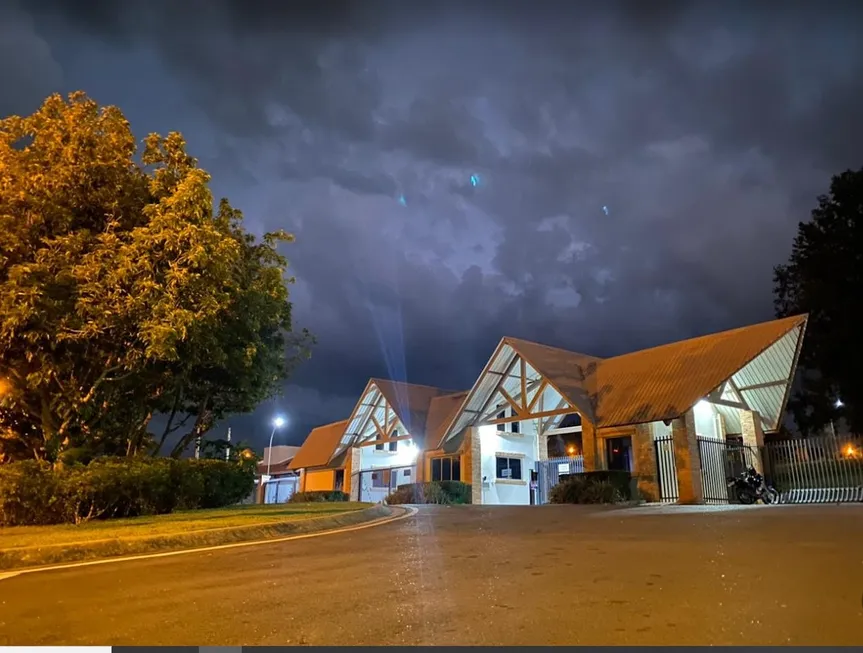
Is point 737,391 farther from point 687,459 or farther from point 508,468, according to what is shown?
point 508,468

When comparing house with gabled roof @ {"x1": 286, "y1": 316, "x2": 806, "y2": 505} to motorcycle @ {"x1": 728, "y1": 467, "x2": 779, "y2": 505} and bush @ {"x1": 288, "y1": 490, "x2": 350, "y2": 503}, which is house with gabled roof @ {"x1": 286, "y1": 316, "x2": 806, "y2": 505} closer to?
motorcycle @ {"x1": 728, "y1": 467, "x2": 779, "y2": 505}

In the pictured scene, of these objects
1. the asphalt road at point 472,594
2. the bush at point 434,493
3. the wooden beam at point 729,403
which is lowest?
the asphalt road at point 472,594

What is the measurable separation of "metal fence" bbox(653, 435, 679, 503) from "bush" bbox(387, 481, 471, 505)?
881cm

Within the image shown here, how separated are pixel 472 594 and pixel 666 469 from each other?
747 inches

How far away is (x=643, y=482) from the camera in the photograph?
73.6 feet

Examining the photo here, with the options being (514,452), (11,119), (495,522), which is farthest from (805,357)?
(11,119)

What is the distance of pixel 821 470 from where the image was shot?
842 inches

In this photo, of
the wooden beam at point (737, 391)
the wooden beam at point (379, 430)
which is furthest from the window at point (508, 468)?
the wooden beam at point (737, 391)

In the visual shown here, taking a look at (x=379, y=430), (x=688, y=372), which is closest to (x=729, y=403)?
(x=688, y=372)

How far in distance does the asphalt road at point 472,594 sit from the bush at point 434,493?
17.7m

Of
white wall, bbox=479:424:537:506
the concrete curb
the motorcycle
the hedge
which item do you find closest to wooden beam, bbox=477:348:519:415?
white wall, bbox=479:424:537:506

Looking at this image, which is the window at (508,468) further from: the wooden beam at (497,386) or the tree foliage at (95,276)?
the tree foliage at (95,276)

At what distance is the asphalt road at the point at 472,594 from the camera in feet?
14.3

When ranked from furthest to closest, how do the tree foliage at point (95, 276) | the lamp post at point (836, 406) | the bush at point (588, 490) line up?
the lamp post at point (836, 406) < the bush at point (588, 490) < the tree foliage at point (95, 276)
